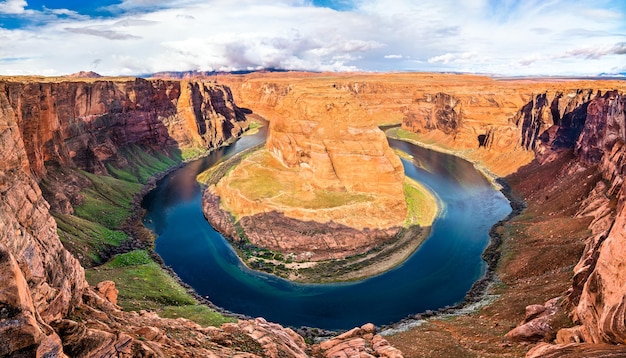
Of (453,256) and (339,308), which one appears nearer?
(339,308)

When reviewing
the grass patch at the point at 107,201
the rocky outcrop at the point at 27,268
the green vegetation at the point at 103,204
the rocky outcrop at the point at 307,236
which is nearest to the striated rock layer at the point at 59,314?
the rocky outcrop at the point at 27,268

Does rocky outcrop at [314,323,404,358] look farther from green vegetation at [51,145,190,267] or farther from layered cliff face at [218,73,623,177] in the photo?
layered cliff face at [218,73,623,177]

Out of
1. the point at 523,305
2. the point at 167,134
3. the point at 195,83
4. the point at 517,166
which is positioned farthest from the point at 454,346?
the point at 195,83

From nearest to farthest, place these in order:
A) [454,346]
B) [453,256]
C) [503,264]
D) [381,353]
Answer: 1. [381,353]
2. [454,346]
3. [503,264]
4. [453,256]

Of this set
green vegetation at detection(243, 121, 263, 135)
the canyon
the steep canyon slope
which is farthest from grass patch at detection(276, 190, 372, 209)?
green vegetation at detection(243, 121, 263, 135)

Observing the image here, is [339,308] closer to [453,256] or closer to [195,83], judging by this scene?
[453,256]

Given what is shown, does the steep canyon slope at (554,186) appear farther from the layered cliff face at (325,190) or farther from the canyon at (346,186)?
the layered cliff face at (325,190)
